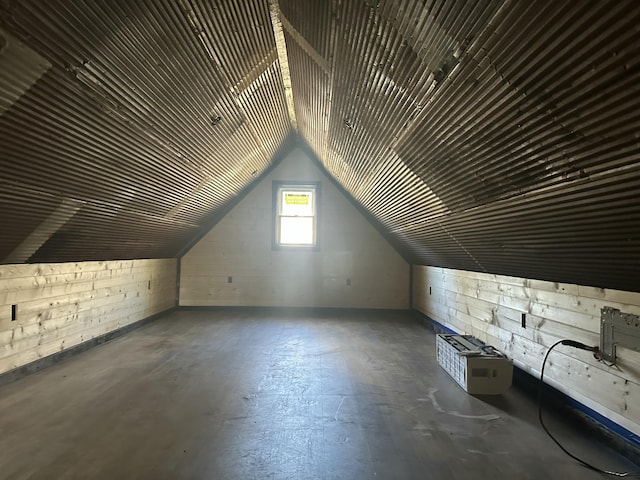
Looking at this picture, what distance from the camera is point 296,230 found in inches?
278

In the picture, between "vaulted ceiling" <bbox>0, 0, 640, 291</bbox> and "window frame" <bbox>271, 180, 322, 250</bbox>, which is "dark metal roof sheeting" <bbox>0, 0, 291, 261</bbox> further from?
"window frame" <bbox>271, 180, 322, 250</bbox>

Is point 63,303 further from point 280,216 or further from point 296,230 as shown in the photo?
point 296,230

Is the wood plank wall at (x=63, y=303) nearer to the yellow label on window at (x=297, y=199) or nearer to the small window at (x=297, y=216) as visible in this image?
the small window at (x=297, y=216)

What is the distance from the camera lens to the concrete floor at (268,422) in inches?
74.1

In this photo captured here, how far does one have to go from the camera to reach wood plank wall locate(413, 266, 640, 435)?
7.04 ft

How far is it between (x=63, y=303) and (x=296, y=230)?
4054 millimetres

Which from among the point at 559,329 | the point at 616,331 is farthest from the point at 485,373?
the point at 616,331

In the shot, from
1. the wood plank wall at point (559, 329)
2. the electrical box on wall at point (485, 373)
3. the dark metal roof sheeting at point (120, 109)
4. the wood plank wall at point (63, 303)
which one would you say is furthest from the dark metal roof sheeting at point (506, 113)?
the wood plank wall at point (63, 303)

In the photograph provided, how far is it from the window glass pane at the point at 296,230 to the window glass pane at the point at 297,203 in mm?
116

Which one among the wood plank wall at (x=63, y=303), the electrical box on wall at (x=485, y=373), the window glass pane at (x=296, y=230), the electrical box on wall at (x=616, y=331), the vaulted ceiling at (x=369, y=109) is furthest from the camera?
the window glass pane at (x=296, y=230)

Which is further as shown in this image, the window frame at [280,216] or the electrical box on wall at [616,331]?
the window frame at [280,216]

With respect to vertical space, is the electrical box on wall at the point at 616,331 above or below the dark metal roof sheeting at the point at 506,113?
below

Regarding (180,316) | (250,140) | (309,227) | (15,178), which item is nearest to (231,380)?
(15,178)

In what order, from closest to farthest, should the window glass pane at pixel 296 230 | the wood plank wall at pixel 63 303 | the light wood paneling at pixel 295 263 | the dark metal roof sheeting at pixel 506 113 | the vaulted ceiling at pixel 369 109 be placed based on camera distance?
the dark metal roof sheeting at pixel 506 113 < the vaulted ceiling at pixel 369 109 < the wood plank wall at pixel 63 303 < the light wood paneling at pixel 295 263 < the window glass pane at pixel 296 230
